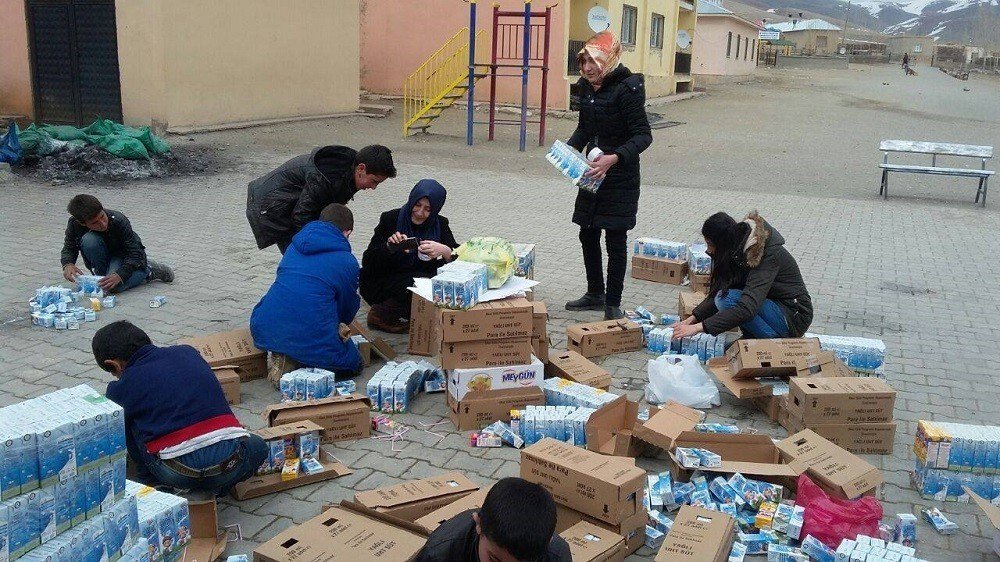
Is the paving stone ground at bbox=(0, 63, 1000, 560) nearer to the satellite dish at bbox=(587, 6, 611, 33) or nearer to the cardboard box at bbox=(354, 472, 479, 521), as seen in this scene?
the cardboard box at bbox=(354, 472, 479, 521)

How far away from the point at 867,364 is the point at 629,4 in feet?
76.6

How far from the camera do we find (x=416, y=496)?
12.0ft

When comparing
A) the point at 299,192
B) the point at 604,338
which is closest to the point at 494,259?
the point at 604,338

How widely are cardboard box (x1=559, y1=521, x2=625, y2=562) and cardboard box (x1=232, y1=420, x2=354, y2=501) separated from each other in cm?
134

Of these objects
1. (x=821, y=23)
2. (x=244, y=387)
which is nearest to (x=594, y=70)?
(x=244, y=387)

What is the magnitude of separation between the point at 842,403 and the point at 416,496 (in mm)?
2449

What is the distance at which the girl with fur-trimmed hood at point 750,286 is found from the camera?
17.6 ft

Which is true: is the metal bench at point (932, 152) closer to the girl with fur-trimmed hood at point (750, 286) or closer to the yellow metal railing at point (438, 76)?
the girl with fur-trimmed hood at point (750, 286)

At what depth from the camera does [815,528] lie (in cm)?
362

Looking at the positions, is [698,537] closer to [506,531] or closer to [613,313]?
[506,531]

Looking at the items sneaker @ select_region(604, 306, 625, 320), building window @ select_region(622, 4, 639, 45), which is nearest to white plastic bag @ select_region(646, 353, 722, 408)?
sneaker @ select_region(604, 306, 625, 320)

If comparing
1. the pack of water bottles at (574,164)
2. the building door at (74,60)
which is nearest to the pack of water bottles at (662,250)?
the pack of water bottles at (574,164)

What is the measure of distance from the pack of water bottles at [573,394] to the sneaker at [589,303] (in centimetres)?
199

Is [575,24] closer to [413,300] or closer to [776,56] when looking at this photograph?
[413,300]
